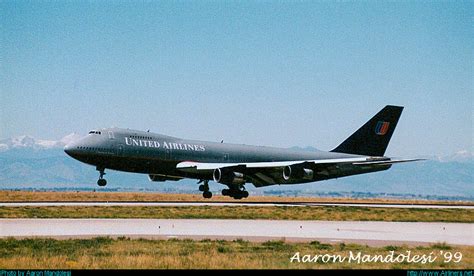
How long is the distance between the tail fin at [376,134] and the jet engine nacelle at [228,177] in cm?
1826

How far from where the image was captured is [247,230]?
3169 cm

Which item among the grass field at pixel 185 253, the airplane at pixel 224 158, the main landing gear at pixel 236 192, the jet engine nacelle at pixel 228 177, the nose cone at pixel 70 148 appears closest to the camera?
the grass field at pixel 185 253

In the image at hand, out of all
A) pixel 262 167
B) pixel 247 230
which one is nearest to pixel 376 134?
pixel 262 167

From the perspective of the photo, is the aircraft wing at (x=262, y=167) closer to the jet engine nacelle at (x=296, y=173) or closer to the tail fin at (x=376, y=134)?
the jet engine nacelle at (x=296, y=173)

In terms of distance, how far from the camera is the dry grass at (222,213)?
4081 cm

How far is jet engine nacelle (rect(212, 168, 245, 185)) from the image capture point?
63.3 metres

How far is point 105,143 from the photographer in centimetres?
6178

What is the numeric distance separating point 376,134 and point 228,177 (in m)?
20.9

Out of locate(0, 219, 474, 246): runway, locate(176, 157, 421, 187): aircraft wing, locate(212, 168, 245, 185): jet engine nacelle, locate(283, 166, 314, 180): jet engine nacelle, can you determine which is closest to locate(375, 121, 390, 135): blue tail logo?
locate(176, 157, 421, 187): aircraft wing

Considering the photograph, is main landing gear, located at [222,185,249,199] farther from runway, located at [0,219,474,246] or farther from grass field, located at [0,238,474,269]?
grass field, located at [0,238,474,269]

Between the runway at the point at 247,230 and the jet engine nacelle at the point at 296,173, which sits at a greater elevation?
the jet engine nacelle at the point at 296,173

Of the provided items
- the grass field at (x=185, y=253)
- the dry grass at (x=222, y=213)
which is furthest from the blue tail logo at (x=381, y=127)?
the grass field at (x=185, y=253)

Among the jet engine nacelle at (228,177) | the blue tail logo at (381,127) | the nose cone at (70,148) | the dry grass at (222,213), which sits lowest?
the dry grass at (222,213)

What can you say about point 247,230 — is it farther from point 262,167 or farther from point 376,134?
point 376,134
